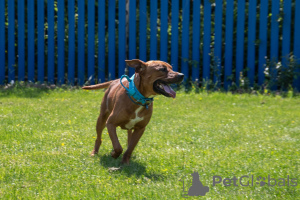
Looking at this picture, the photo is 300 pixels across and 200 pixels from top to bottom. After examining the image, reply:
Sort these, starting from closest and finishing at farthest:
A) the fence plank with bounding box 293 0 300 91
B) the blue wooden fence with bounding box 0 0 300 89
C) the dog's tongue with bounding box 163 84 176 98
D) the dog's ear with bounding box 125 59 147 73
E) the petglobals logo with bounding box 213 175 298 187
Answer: the petglobals logo with bounding box 213 175 298 187 < the dog's tongue with bounding box 163 84 176 98 < the dog's ear with bounding box 125 59 147 73 < the fence plank with bounding box 293 0 300 91 < the blue wooden fence with bounding box 0 0 300 89

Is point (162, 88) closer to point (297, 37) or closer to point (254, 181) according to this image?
point (254, 181)

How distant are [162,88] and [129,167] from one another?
88 cm

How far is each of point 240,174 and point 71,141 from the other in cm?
228

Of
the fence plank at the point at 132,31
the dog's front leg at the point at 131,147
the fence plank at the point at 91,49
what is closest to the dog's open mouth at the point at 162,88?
the dog's front leg at the point at 131,147

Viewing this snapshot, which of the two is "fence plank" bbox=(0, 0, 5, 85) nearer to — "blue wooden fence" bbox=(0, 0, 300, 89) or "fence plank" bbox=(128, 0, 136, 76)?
"blue wooden fence" bbox=(0, 0, 300, 89)

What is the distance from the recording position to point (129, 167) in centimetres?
489

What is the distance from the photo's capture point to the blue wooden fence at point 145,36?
33.4 ft

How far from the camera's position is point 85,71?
1066 cm

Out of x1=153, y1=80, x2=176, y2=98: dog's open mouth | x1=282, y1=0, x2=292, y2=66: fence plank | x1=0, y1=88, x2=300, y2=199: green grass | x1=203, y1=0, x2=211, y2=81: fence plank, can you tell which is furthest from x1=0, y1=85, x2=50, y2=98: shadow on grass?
x1=282, y1=0, x2=292, y2=66: fence plank

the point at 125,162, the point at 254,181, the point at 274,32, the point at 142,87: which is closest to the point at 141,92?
the point at 142,87

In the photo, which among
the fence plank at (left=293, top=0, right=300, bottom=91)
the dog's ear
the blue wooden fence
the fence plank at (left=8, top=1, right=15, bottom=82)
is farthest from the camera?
the fence plank at (left=8, top=1, right=15, bottom=82)

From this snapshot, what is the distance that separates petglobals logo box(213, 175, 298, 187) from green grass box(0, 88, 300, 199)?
0.25 ft

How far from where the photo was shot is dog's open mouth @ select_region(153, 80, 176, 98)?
187 inches

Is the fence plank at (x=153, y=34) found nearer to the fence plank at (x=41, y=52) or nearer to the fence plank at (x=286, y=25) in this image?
the fence plank at (x=41, y=52)
